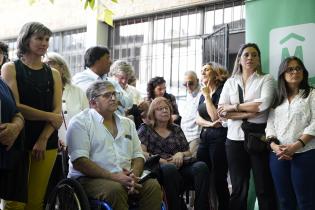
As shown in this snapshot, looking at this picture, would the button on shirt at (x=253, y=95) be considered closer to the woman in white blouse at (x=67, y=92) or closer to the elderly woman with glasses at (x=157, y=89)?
the elderly woman with glasses at (x=157, y=89)

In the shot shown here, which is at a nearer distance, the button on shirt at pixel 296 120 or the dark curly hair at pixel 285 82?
the button on shirt at pixel 296 120

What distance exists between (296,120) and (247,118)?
45 cm

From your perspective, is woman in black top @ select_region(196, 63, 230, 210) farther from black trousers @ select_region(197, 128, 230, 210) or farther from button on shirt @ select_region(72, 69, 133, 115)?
button on shirt @ select_region(72, 69, 133, 115)

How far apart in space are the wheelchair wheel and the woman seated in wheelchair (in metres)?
0.97

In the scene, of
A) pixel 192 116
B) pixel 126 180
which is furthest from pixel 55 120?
pixel 192 116

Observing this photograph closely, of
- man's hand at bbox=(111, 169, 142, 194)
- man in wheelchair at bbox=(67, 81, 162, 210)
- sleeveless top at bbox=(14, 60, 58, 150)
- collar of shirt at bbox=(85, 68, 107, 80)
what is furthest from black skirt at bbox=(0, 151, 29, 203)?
collar of shirt at bbox=(85, 68, 107, 80)

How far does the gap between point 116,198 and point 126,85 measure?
7.05 feet

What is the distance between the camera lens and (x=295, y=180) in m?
3.41

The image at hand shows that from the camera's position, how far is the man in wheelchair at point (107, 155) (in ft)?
9.87

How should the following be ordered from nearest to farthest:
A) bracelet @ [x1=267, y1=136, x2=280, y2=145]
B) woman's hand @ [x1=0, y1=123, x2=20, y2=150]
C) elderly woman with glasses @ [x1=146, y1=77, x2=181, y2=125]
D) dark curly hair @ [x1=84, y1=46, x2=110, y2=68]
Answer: woman's hand @ [x1=0, y1=123, x2=20, y2=150], bracelet @ [x1=267, y1=136, x2=280, y2=145], dark curly hair @ [x1=84, y1=46, x2=110, y2=68], elderly woman with glasses @ [x1=146, y1=77, x2=181, y2=125]

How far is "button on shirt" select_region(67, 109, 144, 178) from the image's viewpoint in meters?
3.17

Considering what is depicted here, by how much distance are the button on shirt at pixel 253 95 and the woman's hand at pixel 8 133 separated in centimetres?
202

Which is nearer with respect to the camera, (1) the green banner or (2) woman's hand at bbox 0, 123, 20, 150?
(2) woman's hand at bbox 0, 123, 20, 150

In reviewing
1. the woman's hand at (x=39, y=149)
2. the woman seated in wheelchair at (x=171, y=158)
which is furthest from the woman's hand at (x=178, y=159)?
the woman's hand at (x=39, y=149)
